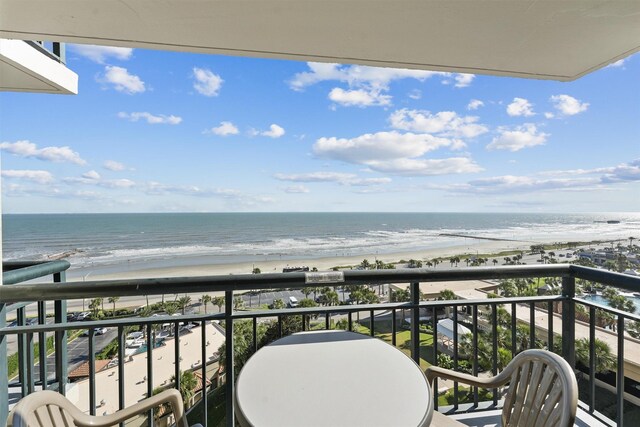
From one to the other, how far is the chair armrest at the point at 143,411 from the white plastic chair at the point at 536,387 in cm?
96

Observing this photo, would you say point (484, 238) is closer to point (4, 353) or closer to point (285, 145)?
point (285, 145)

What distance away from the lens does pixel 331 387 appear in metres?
1.04

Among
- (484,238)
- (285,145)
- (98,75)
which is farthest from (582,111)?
(98,75)

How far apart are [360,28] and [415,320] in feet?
5.03

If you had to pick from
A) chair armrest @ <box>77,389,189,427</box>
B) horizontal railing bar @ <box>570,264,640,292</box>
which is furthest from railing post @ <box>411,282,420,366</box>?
chair armrest @ <box>77,389,189,427</box>

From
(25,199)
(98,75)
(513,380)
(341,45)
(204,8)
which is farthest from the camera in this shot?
(25,199)

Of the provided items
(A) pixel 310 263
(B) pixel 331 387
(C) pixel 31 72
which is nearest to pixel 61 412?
(B) pixel 331 387

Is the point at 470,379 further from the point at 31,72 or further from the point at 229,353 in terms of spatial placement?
the point at 31,72

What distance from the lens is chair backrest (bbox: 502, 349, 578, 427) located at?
37.7 inches

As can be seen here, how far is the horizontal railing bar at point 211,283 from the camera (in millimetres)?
1343

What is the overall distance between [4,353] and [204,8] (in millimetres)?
1870

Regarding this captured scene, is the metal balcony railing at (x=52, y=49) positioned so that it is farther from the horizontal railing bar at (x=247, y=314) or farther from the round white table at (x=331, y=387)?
the round white table at (x=331, y=387)

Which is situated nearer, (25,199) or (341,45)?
(341,45)

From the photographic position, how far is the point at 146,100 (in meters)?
33.1
